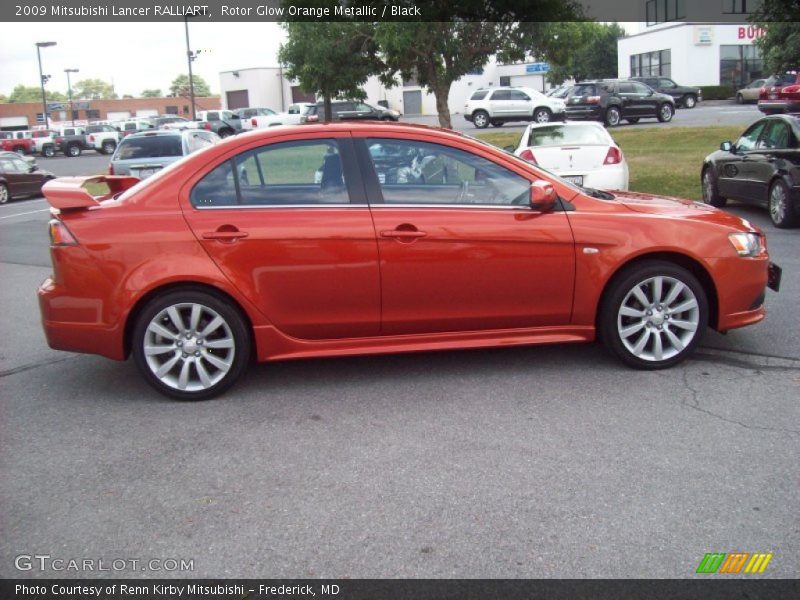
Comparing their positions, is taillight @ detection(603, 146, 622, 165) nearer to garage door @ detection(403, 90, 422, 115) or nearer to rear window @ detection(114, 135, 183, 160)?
rear window @ detection(114, 135, 183, 160)

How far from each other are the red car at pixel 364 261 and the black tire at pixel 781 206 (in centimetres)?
540

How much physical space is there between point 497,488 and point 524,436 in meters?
0.64

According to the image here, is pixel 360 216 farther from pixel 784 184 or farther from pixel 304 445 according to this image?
pixel 784 184

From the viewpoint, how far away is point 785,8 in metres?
12.7

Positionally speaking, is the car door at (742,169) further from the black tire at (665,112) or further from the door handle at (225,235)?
the black tire at (665,112)

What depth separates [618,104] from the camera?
33031 mm

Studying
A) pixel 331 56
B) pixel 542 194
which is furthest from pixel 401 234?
pixel 331 56

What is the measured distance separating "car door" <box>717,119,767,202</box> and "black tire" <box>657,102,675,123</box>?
22675 millimetres

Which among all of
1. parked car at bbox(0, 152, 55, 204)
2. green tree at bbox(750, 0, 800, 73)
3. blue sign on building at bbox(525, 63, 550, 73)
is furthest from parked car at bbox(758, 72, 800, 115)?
blue sign on building at bbox(525, 63, 550, 73)

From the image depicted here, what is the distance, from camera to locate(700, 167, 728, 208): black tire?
1230 cm

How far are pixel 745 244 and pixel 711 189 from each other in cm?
760

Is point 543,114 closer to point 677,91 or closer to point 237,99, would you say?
point 677,91
